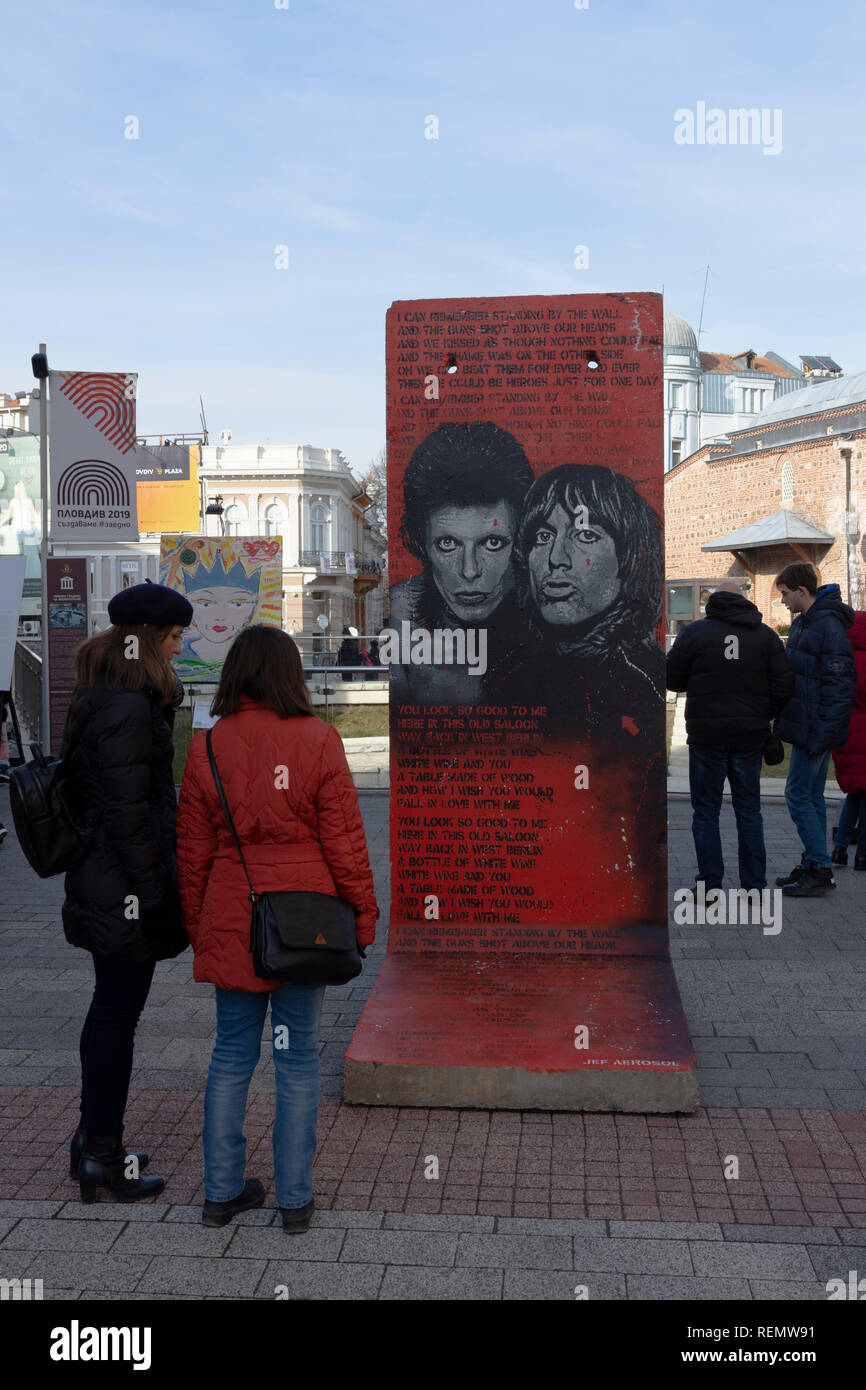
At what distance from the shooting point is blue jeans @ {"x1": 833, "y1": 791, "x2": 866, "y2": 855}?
28.9ft

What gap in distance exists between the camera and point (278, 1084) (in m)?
3.65

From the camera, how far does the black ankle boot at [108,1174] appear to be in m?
3.88

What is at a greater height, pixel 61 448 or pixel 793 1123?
pixel 61 448

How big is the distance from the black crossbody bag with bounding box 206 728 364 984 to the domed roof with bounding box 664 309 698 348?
77.1 meters

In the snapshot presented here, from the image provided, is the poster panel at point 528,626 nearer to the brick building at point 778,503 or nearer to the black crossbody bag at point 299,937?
the black crossbody bag at point 299,937

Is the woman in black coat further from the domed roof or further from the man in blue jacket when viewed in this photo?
the domed roof

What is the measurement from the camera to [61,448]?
1330cm

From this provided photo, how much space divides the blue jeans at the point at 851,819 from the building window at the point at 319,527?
6018cm

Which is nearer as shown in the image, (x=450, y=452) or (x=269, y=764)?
(x=269, y=764)

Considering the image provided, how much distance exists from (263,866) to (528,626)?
218cm

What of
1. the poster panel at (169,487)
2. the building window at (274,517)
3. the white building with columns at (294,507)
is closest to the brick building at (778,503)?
the poster panel at (169,487)
